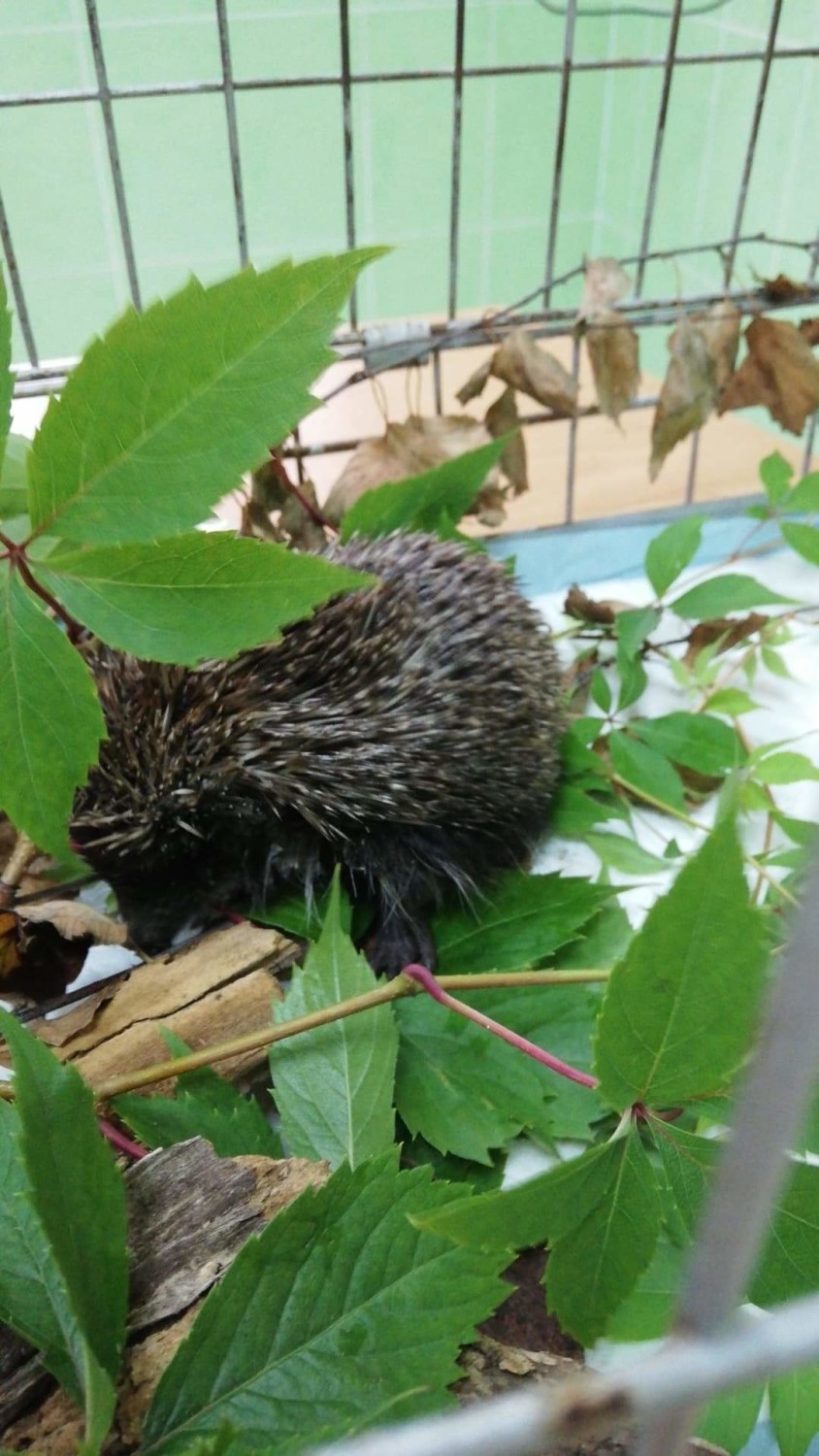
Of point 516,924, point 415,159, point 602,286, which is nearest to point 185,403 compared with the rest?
point 516,924

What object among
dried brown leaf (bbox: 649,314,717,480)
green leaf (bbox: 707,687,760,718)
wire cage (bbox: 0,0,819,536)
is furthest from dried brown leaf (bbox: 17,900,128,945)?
wire cage (bbox: 0,0,819,536)

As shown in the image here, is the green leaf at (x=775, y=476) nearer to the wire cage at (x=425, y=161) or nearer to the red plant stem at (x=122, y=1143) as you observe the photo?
the wire cage at (x=425, y=161)

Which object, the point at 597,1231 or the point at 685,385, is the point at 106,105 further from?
the point at 597,1231

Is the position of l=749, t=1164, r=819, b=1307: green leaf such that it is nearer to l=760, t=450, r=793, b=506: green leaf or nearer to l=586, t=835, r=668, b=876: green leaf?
l=586, t=835, r=668, b=876: green leaf

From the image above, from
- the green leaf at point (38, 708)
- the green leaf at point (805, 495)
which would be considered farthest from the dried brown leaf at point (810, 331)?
the green leaf at point (38, 708)

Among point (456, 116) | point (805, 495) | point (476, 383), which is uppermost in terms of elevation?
point (456, 116)

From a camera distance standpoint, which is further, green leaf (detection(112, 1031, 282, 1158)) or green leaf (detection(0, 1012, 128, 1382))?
green leaf (detection(112, 1031, 282, 1158))
